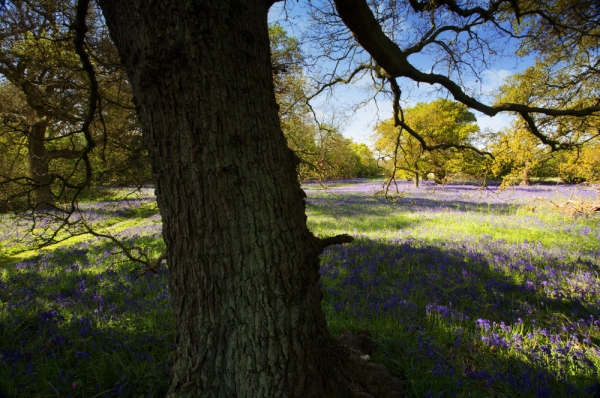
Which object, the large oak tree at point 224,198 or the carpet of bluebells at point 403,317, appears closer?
the large oak tree at point 224,198

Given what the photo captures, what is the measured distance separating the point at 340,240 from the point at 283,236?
1.70 ft

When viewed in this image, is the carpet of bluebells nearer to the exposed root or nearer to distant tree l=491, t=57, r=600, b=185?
the exposed root

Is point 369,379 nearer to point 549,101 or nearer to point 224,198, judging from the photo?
point 224,198

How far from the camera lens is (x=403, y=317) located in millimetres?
3352

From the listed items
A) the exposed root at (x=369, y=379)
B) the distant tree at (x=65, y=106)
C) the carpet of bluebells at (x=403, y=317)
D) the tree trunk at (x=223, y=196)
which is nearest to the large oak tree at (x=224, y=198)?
the tree trunk at (x=223, y=196)

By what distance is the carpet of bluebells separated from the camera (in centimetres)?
233

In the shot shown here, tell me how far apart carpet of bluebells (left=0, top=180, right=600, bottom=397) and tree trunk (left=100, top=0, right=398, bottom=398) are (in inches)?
49.6

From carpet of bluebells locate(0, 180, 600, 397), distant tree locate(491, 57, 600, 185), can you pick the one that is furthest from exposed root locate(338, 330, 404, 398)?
distant tree locate(491, 57, 600, 185)

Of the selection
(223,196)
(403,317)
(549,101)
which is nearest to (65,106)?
(223,196)

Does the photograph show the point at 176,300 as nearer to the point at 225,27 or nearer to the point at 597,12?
the point at 225,27

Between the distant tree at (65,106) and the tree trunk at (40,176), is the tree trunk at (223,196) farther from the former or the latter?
the tree trunk at (40,176)

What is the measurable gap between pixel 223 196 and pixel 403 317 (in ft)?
9.66

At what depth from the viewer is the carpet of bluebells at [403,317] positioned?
7.64 feet

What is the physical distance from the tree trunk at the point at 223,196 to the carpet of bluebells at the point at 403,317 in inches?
49.6
